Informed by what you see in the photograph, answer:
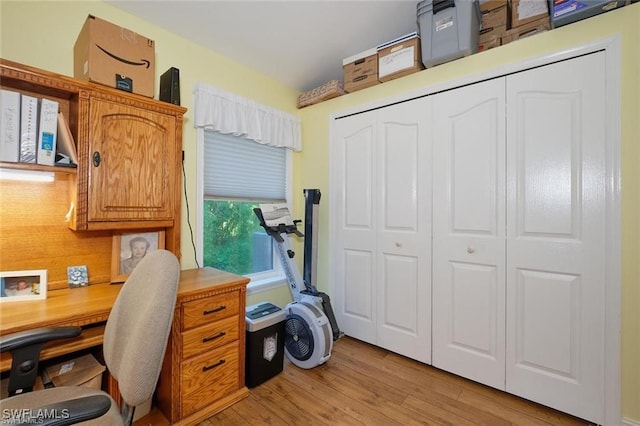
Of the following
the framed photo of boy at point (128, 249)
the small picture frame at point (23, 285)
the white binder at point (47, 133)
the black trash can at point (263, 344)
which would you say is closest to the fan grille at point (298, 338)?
the black trash can at point (263, 344)

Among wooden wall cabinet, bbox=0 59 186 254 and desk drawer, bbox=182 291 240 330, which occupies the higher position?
wooden wall cabinet, bbox=0 59 186 254

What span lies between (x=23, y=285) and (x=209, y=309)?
0.91 m

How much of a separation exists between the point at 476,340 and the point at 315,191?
1.62 meters

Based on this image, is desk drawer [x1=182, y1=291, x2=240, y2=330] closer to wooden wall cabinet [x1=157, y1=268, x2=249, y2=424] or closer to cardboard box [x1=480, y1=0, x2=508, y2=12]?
wooden wall cabinet [x1=157, y1=268, x2=249, y2=424]

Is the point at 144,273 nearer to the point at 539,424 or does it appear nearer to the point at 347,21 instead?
the point at 347,21

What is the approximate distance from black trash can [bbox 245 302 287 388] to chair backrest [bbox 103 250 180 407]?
921mm

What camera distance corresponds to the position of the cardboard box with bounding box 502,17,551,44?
1.75m

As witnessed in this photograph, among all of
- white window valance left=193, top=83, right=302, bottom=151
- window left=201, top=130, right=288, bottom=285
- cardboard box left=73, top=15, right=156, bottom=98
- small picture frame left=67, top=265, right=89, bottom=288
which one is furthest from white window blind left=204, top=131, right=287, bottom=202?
small picture frame left=67, top=265, right=89, bottom=288

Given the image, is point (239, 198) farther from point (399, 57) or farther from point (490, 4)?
point (490, 4)

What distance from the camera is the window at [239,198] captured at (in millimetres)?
2417

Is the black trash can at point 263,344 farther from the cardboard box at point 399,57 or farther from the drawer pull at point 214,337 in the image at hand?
the cardboard box at point 399,57

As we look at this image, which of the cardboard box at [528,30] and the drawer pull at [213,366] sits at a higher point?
the cardboard box at [528,30]

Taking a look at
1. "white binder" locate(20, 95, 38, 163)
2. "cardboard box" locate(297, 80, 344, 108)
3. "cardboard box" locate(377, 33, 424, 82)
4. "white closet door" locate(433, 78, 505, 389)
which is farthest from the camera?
"cardboard box" locate(297, 80, 344, 108)

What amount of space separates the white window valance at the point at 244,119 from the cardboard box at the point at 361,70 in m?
0.71
